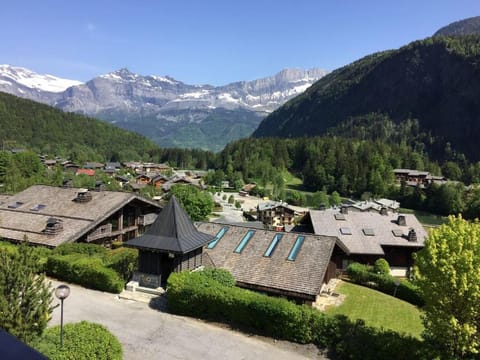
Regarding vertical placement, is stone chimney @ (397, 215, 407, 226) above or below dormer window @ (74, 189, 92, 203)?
below

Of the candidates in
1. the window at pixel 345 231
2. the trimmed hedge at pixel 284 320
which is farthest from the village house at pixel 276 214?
the trimmed hedge at pixel 284 320

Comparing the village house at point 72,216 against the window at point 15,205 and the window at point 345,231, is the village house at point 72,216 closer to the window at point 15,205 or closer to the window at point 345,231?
the window at point 15,205

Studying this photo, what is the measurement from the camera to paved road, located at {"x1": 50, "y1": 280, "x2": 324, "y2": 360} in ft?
55.7

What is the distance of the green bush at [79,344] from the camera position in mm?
12281

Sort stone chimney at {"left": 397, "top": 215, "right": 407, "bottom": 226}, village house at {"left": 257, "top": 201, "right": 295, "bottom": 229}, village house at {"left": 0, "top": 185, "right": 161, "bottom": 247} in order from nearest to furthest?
village house at {"left": 0, "top": 185, "right": 161, "bottom": 247} < stone chimney at {"left": 397, "top": 215, "right": 407, "bottom": 226} < village house at {"left": 257, "top": 201, "right": 295, "bottom": 229}

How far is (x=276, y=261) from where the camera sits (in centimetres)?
2578

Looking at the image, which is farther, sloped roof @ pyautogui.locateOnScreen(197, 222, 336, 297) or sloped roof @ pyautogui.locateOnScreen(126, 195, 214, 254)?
sloped roof @ pyautogui.locateOnScreen(126, 195, 214, 254)

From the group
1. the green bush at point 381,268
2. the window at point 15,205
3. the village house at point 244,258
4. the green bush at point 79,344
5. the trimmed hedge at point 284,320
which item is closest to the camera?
the green bush at point 79,344

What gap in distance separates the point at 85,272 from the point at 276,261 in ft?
41.9

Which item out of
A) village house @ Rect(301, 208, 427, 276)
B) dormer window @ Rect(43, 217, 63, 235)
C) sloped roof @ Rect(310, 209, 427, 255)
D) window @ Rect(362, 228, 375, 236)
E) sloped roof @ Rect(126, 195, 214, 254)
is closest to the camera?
sloped roof @ Rect(126, 195, 214, 254)

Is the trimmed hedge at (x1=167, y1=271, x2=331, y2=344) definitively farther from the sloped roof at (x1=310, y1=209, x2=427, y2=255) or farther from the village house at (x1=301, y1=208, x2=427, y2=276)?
the sloped roof at (x1=310, y1=209, x2=427, y2=255)

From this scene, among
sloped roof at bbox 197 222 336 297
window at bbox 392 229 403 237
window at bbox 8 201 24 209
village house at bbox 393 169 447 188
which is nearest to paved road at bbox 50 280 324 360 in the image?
sloped roof at bbox 197 222 336 297

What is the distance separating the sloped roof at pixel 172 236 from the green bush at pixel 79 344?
31.1 feet

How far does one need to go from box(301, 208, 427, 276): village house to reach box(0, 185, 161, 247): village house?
21554 mm
